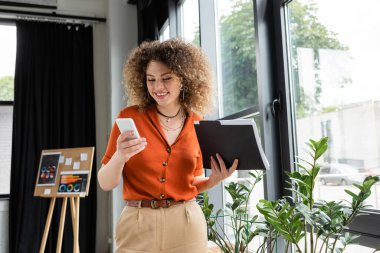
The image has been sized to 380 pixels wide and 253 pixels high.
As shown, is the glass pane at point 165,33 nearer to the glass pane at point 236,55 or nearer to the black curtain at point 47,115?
the black curtain at point 47,115

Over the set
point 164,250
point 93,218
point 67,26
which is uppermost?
point 67,26

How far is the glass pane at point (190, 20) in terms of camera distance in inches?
106

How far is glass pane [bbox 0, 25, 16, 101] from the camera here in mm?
3742

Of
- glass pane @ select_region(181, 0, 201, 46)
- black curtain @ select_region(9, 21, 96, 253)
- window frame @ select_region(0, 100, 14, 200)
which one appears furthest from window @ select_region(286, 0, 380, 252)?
window frame @ select_region(0, 100, 14, 200)

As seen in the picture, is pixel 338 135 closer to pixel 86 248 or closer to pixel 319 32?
pixel 319 32

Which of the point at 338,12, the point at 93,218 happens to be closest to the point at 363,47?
the point at 338,12

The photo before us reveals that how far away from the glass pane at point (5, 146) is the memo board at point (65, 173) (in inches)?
33.6

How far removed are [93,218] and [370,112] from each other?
321cm

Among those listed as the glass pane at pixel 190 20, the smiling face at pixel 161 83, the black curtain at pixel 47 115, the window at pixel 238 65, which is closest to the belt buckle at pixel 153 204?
the smiling face at pixel 161 83

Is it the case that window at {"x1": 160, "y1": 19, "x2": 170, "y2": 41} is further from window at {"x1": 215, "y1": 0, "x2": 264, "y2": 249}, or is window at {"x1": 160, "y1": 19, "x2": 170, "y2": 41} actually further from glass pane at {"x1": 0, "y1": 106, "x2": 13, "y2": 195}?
glass pane at {"x1": 0, "y1": 106, "x2": 13, "y2": 195}

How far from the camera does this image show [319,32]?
137 centimetres

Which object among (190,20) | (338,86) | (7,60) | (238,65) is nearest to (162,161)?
(338,86)

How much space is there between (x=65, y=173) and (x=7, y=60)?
1.67 m

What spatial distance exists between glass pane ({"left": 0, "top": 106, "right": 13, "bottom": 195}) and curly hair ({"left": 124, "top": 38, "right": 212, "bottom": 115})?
9.63ft
